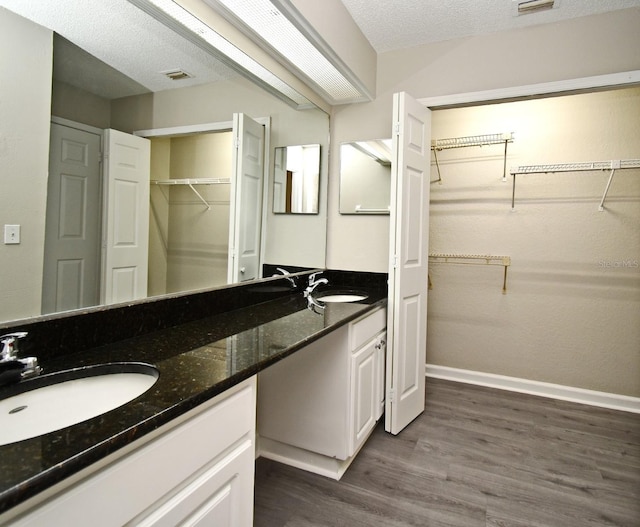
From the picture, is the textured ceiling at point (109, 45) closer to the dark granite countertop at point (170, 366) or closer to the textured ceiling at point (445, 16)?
the dark granite countertop at point (170, 366)

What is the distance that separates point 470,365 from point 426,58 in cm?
244

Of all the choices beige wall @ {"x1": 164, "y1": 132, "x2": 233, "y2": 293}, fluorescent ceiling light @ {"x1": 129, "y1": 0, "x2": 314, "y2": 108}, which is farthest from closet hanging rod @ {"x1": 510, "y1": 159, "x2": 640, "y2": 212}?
beige wall @ {"x1": 164, "y1": 132, "x2": 233, "y2": 293}

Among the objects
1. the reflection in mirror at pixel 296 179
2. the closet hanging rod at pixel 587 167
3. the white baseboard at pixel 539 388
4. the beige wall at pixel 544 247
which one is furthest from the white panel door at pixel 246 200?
the white baseboard at pixel 539 388

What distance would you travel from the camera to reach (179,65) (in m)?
1.59

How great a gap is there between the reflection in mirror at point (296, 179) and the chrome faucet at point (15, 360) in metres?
1.58

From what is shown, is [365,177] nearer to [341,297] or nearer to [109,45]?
[341,297]

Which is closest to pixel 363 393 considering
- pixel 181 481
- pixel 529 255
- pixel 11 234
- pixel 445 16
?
pixel 181 481

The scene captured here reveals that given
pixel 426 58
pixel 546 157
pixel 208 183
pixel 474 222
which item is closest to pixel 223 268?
pixel 208 183

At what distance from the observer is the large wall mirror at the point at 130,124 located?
1.01 m

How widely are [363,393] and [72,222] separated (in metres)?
1.58

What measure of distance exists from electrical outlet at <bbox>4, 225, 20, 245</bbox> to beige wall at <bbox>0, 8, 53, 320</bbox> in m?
0.01

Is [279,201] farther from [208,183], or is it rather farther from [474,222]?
[474,222]

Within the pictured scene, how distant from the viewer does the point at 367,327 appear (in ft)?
6.91

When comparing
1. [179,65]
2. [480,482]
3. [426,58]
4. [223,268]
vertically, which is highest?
[426,58]
